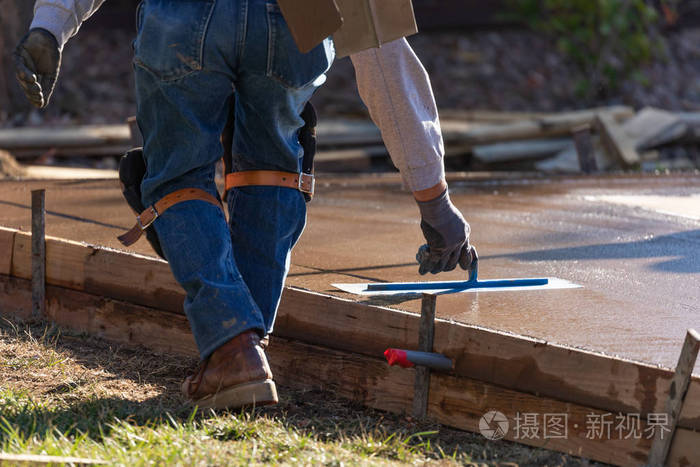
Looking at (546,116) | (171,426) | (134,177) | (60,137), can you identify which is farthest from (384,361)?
(546,116)

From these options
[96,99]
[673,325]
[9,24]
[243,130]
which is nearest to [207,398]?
[243,130]

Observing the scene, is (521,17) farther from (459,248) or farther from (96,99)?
(459,248)

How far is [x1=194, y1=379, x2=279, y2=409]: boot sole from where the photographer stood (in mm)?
2451


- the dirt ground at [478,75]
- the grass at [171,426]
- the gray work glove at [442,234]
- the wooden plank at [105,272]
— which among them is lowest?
the grass at [171,426]

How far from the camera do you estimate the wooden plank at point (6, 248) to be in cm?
390

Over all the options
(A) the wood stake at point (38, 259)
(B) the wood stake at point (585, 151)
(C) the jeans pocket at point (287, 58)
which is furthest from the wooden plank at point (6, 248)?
(B) the wood stake at point (585, 151)

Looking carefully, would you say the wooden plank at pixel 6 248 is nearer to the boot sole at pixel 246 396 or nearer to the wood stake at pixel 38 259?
the wood stake at pixel 38 259

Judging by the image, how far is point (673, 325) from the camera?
297 cm

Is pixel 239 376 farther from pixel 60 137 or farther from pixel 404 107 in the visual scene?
pixel 60 137

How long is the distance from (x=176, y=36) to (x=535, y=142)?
8494 mm

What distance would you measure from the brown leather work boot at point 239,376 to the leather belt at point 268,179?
0.45m

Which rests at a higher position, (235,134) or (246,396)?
(235,134)

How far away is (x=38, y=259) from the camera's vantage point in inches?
148

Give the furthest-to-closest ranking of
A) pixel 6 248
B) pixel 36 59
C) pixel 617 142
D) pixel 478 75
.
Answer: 1. pixel 478 75
2. pixel 617 142
3. pixel 6 248
4. pixel 36 59
